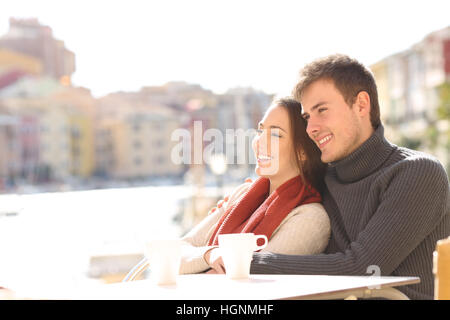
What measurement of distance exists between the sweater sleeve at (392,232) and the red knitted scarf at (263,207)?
0.22 m

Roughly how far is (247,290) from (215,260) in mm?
391

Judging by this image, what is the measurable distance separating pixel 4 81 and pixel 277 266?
46.4 metres

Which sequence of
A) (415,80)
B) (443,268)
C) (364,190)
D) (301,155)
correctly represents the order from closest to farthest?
1. (443,268)
2. (364,190)
3. (301,155)
4. (415,80)

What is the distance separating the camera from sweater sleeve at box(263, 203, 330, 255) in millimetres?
1489

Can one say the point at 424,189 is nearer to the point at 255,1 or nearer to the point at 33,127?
the point at 255,1

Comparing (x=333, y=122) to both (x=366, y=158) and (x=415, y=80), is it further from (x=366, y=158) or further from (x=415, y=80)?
(x=415, y=80)

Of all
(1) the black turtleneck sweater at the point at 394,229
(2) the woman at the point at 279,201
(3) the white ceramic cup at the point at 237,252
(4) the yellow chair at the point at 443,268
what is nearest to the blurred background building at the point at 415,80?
(2) the woman at the point at 279,201

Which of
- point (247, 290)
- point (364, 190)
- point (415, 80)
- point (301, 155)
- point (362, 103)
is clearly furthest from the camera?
point (415, 80)

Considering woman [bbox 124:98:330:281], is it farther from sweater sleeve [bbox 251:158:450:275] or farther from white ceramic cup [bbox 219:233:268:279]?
white ceramic cup [bbox 219:233:268:279]

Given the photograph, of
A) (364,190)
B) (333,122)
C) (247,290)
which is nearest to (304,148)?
(333,122)

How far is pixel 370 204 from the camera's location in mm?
1422

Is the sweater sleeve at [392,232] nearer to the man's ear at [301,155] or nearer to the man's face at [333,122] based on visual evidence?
the man's face at [333,122]

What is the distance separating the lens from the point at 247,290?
1007mm

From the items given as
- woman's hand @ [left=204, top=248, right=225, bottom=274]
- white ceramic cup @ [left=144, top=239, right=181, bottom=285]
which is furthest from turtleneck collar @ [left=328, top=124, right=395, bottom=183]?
white ceramic cup @ [left=144, top=239, right=181, bottom=285]
